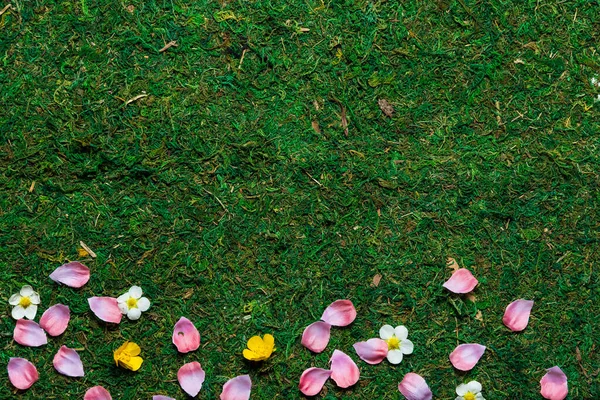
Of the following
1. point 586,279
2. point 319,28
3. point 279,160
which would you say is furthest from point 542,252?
point 319,28

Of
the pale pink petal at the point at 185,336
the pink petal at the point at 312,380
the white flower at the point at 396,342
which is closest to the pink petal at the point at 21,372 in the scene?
the pale pink petal at the point at 185,336

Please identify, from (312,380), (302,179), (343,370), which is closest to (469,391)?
(343,370)

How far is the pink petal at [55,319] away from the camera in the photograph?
2529mm

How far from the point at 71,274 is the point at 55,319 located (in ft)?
0.58

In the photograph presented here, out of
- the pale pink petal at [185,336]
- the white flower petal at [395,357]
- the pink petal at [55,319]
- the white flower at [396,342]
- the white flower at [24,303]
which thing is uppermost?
the white flower at [24,303]

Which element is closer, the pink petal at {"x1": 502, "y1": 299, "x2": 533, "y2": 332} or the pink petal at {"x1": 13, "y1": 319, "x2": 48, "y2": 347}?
the pink petal at {"x1": 13, "y1": 319, "x2": 48, "y2": 347}

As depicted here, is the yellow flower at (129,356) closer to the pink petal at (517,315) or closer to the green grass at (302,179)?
the green grass at (302,179)

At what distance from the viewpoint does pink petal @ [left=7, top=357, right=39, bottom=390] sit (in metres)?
2.48

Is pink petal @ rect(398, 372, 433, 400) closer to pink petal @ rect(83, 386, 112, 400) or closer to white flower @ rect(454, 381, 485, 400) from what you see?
white flower @ rect(454, 381, 485, 400)

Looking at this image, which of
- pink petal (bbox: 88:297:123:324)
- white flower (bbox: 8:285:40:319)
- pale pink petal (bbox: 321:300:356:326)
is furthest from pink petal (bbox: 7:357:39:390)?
pale pink petal (bbox: 321:300:356:326)

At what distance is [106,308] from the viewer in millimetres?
2539

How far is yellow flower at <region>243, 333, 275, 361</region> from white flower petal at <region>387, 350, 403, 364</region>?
450 mm

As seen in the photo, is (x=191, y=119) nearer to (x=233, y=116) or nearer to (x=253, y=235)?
(x=233, y=116)

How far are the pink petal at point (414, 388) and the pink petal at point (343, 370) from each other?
183 millimetres
